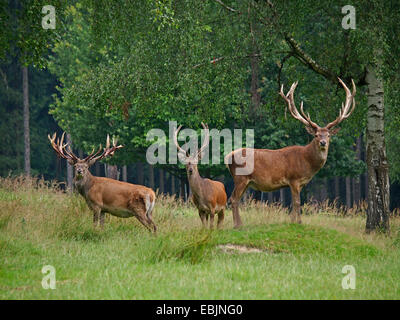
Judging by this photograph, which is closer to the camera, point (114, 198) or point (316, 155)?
point (316, 155)

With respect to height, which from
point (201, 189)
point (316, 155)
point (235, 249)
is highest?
point (316, 155)

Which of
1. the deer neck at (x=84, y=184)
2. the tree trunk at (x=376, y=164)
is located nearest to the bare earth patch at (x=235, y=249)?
the deer neck at (x=84, y=184)

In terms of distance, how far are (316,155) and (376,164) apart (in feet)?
7.91

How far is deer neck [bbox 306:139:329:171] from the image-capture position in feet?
36.1

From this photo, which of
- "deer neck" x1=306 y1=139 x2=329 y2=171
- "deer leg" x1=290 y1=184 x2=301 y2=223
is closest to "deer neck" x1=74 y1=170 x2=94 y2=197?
"deer leg" x1=290 y1=184 x2=301 y2=223

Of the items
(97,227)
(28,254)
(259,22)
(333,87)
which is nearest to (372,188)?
(333,87)

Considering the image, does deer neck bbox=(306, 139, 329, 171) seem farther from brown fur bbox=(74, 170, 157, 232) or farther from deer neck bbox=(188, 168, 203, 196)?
brown fur bbox=(74, 170, 157, 232)

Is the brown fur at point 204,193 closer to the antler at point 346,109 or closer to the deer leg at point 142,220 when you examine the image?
the deer leg at point 142,220

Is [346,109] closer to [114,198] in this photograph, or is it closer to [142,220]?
[142,220]

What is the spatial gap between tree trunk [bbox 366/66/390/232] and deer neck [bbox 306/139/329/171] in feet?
7.30

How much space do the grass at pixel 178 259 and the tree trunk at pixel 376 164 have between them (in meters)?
0.65

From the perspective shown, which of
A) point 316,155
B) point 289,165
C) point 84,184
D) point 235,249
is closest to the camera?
point 235,249

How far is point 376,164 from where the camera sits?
1270 cm

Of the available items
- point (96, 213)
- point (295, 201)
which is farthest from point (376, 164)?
point (96, 213)
